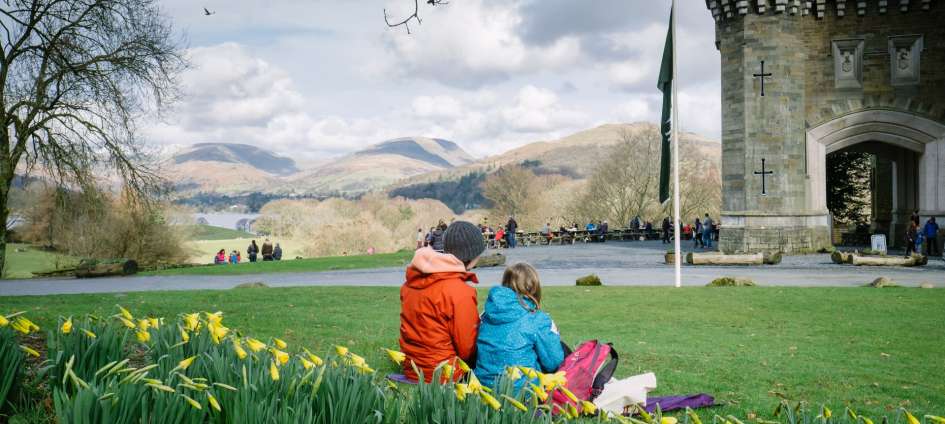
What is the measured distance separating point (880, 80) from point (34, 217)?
46595mm

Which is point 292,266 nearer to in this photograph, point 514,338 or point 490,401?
point 514,338

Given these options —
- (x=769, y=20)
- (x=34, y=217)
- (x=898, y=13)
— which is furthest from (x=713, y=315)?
(x=34, y=217)

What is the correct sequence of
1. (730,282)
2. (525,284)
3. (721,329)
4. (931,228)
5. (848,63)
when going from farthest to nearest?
(848,63) → (931,228) → (730,282) → (721,329) → (525,284)

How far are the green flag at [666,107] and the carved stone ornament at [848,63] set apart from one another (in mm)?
15017

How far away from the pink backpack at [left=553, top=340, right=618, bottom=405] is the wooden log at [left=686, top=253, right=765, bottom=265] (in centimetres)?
2257

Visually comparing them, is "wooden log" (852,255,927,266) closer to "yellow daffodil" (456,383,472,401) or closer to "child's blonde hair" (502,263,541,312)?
"child's blonde hair" (502,263,541,312)

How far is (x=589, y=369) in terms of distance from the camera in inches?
200

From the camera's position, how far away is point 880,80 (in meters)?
29.5

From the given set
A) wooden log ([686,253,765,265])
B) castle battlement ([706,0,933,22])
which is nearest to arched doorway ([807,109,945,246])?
castle battlement ([706,0,933,22])

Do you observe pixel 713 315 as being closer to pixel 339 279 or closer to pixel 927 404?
pixel 927 404

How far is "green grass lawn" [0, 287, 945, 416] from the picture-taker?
7102 millimetres

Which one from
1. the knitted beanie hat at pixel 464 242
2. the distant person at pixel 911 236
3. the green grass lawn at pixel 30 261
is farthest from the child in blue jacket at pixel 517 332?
the green grass lawn at pixel 30 261

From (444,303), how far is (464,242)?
0.46 metres

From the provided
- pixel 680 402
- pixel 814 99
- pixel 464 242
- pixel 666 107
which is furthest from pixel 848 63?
pixel 464 242
